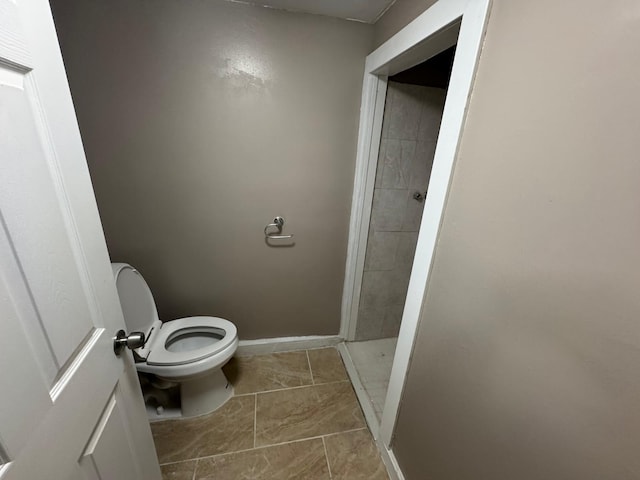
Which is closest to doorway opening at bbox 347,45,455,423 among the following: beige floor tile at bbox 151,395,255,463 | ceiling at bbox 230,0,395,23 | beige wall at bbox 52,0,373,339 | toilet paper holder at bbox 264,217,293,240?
beige wall at bbox 52,0,373,339

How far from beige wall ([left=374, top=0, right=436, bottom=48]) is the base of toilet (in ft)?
6.14

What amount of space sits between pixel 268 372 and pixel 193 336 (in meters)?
0.54

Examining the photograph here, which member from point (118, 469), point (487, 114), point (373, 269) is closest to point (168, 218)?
point (118, 469)

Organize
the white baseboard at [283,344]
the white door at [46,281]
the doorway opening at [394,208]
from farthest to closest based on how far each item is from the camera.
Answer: the white baseboard at [283,344]
the doorway opening at [394,208]
the white door at [46,281]

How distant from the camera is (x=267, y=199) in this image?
1.55m

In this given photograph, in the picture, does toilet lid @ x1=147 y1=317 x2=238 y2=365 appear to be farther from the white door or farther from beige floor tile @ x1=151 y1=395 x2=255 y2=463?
the white door

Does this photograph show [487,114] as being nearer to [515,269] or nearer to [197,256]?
[515,269]

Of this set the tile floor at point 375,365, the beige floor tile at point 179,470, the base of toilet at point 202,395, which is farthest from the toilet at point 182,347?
the tile floor at point 375,365

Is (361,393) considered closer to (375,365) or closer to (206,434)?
(375,365)

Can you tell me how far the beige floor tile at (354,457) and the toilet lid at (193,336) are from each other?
0.76 metres

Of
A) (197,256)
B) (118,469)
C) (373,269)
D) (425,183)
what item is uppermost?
(425,183)

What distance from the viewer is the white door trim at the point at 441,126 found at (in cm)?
72

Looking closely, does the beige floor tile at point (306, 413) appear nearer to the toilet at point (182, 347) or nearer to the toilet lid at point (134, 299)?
the toilet at point (182, 347)

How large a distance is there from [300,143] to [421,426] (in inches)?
56.5
